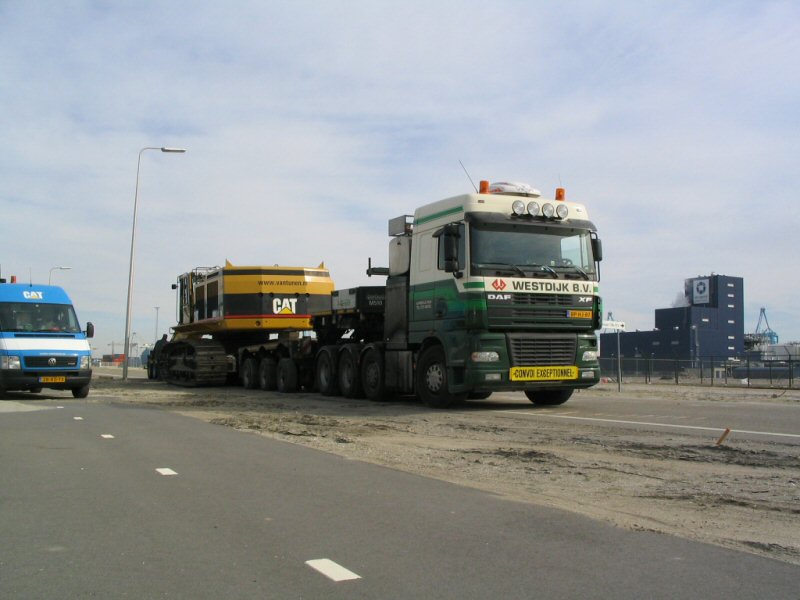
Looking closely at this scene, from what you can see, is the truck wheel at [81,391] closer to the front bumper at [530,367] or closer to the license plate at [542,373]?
the front bumper at [530,367]

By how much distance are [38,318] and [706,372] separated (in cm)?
2597

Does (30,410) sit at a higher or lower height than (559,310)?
lower

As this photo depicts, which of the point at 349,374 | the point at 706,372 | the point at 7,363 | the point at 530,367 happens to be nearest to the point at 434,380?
the point at 530,367

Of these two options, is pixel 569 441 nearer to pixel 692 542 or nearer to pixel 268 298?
pixel 692 542

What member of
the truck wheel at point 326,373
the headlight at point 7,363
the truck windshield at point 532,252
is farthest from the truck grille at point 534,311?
the headlight at point 7,363

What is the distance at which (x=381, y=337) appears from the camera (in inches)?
727

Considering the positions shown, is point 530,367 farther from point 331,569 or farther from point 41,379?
point 41,379

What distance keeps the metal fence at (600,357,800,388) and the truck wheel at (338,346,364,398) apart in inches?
619

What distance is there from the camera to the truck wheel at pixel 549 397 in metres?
16.2

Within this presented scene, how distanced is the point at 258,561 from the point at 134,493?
254 centimetres

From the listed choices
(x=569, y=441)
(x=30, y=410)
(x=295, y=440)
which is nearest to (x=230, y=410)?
(x=30, y=410)

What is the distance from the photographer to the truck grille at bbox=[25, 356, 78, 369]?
1791 centimetres

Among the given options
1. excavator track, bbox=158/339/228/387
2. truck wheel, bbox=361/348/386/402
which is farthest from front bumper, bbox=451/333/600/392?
excavator track, bbox=158/339/228/387

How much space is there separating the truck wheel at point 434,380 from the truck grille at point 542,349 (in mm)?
1476
